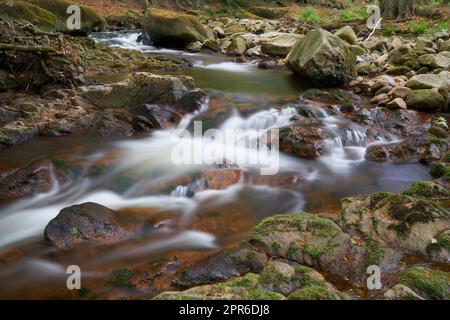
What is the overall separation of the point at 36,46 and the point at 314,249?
25.1 ft

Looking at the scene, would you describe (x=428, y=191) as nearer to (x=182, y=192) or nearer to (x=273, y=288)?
(x=273, y=288)

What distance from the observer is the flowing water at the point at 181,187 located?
4.49 meters

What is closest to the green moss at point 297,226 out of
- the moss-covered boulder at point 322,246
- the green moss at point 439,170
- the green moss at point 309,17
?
the moss-covered boulder at point 322,246

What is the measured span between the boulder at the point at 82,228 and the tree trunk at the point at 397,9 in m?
19.9

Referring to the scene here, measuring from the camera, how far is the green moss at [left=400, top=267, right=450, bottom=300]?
3.22 meters

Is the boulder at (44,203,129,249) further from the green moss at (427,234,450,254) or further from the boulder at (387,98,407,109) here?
the boulder at (387,98,407,109)

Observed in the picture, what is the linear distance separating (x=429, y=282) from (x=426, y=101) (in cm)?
693

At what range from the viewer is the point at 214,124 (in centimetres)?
864

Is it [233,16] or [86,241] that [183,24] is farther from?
[86,241]

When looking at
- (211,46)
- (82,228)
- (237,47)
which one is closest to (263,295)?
(82,228)

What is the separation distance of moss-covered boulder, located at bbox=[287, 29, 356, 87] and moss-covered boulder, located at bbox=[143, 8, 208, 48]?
22.5ft

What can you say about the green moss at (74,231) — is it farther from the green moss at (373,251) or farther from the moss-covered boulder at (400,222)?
the green moss at (373,251)

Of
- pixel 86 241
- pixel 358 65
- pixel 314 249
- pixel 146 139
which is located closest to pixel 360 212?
pixel 314 249

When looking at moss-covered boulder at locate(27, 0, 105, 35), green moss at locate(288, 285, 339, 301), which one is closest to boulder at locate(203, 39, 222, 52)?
moss-covered boulder at locate(27, 0, 105, 35)
